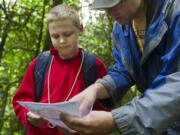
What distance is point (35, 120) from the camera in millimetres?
2953

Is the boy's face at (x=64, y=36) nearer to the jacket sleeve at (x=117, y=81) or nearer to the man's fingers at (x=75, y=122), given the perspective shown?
the jacket sleeve at (x=117, y=81)

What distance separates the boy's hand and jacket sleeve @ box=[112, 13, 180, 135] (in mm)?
966

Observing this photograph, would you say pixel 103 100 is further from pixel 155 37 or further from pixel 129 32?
pixel 155 37

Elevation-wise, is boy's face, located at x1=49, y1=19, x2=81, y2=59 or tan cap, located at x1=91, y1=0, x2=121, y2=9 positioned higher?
tan cap, located at x1=91, y1=0, x2=121, y2=9

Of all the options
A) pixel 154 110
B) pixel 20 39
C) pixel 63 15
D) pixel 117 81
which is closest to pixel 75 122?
pixel 154 110

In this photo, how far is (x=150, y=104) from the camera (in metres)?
2.01

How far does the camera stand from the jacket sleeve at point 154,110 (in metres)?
2.00

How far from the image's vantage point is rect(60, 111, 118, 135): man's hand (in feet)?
6.80

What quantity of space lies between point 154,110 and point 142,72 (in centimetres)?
58

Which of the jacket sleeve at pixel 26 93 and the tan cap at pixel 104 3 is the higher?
the tan cap at pixel 104 3

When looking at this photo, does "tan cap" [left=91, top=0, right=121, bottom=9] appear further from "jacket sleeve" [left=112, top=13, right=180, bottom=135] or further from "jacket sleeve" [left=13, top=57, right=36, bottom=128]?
"jacket sleeve" [left=13, top=57, right=36, bottom=128]

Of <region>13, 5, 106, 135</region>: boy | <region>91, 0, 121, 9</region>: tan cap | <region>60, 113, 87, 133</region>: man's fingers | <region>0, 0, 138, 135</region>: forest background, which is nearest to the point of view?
<region>60, 113, 87, 133</region>: man's fingers

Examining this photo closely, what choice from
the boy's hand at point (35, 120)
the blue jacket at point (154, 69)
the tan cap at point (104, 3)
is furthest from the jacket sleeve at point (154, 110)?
the boy's hand at point (35, 120)

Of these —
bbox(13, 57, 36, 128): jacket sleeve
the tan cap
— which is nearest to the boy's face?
bbox(13, 57, 36, 128): jacket sleeve
